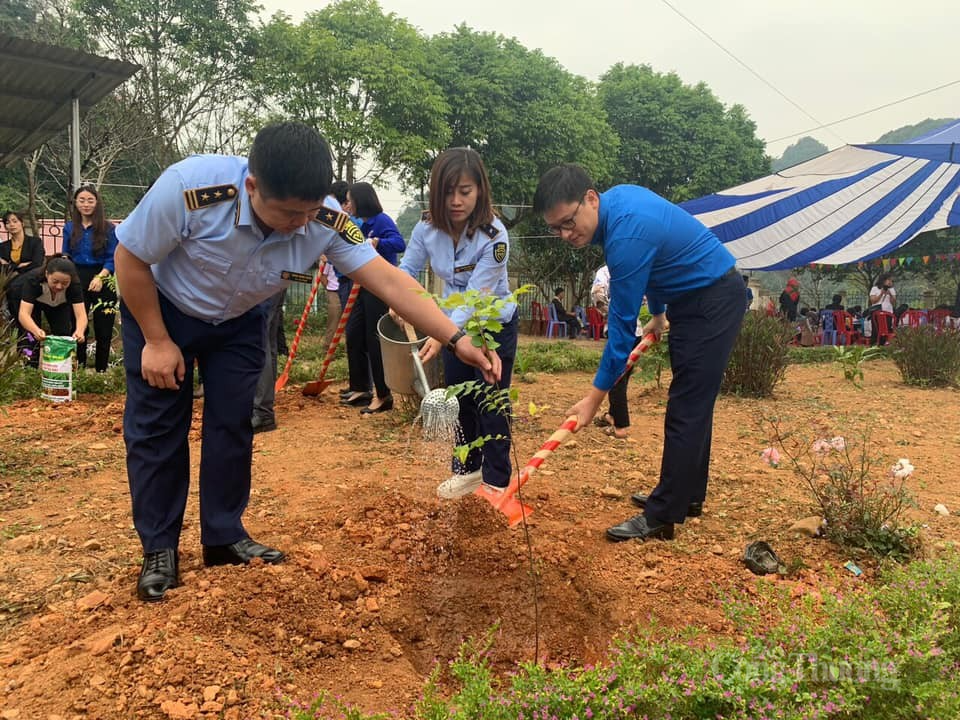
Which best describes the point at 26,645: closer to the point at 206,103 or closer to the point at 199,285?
the point at 199,285

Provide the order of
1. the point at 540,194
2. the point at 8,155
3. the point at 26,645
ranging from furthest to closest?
1. the point at 8,155
2. the point at 540,194
3. the point at 26,645

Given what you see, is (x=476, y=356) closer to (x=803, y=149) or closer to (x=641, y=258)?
(x=641, y=258)

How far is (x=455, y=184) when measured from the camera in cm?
289

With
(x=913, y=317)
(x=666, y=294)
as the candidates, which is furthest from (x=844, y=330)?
(x=666, y=294)

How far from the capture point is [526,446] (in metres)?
4.34

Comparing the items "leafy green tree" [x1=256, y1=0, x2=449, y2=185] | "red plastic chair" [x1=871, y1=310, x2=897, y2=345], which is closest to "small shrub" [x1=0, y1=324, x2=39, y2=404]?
"leafy green tree" [x1=256, y1=0, x2=449, y2=185]

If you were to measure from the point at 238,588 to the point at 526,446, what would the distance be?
7.93 feet

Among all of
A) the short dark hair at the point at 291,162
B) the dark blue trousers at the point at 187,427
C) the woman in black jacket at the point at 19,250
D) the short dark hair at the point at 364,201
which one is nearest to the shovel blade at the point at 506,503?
the dark blue trousers at the point at 187,427

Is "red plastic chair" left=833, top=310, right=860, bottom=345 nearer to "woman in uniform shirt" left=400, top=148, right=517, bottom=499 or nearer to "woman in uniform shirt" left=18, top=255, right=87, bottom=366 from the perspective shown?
"woman in uniform shirt" left=400, top=148, right=517, bottom=499

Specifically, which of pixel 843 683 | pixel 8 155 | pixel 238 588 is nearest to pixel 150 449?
pixel 238 588

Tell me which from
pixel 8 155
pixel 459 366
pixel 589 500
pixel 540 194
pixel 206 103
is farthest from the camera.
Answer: pixel 206 103

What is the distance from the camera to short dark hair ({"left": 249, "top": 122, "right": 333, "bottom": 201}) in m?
1.74

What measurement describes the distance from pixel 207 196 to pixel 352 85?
1434 centimetres

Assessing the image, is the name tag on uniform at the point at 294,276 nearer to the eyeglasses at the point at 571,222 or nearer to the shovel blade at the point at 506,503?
the eyeglasses at the point at 571,222
